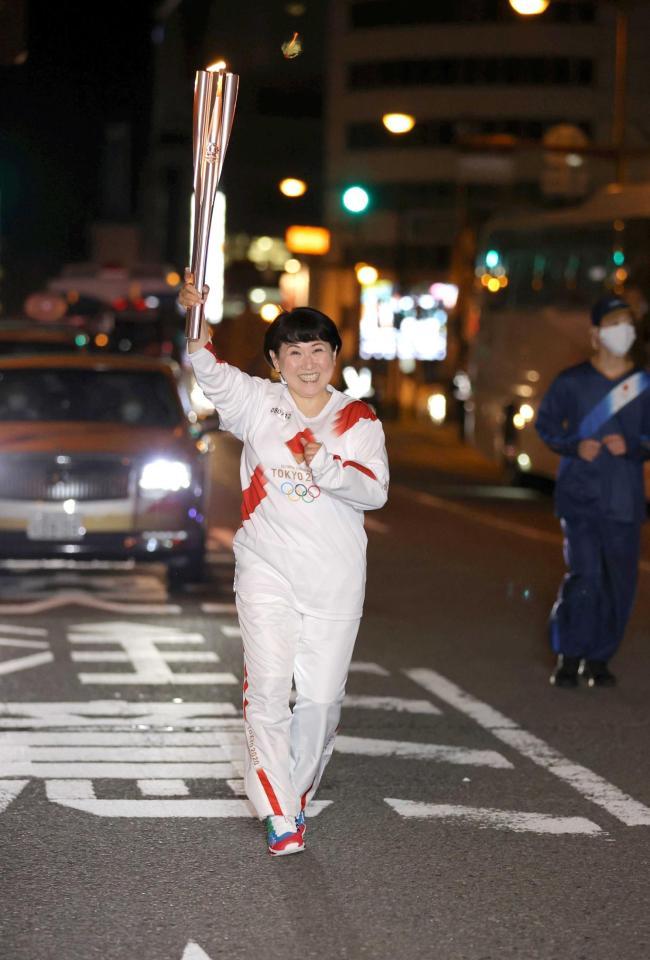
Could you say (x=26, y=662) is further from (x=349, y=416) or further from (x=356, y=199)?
(x=356, y=199)

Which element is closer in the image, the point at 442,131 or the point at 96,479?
the point at 96,479

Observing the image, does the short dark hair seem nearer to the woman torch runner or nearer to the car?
the woman torch runner

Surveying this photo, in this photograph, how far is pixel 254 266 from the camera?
104 metres

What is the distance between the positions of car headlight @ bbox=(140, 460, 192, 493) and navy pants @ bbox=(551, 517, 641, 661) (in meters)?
3.91

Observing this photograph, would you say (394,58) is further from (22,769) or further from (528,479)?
(22,769)

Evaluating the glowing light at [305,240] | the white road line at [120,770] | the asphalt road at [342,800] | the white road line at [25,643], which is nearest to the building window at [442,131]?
the glowing light at [305,240]

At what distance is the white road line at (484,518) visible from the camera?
57.9 feet

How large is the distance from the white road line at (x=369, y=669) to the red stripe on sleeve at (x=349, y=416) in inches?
149

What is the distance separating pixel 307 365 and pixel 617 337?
3.51 metres

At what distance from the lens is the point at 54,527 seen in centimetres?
1210

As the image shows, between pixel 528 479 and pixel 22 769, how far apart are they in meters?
19.7

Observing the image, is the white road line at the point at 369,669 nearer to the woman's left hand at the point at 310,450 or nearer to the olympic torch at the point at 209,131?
the woman's left hand at the point at 310,450

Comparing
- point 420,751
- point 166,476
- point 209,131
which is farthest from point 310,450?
point 166,476

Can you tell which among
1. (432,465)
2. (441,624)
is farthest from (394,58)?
(441,624)
